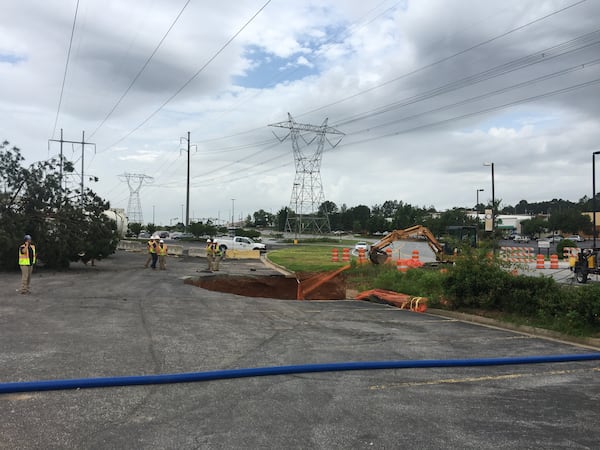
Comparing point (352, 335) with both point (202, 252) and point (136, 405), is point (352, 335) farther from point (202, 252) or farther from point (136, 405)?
point (202, 252)

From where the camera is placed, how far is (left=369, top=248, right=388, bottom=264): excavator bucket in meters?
24.2

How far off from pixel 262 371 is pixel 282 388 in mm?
649

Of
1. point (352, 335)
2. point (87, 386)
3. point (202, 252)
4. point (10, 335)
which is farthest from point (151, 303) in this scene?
point (202, 252)

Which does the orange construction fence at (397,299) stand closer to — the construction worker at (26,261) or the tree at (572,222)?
the construction worker at (26,261)

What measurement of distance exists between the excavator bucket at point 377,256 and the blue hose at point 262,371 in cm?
1556

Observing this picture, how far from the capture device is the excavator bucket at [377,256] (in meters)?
24.2

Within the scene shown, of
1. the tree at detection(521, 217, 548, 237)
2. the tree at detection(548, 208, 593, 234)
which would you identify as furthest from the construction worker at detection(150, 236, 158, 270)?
the tree at detection(521, 217, 548, 237)

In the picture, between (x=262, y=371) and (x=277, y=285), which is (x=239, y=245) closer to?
(x=277, y=285)

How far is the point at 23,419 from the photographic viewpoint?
4996 millimetres

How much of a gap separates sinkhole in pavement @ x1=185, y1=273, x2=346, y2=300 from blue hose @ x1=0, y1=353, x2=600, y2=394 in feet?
38.9

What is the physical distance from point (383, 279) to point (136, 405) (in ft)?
44.3

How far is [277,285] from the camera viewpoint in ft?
78.2

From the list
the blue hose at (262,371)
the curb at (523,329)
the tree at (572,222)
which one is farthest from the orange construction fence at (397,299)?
the tree at (572,222)

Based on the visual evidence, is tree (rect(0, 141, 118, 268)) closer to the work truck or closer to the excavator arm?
the excavator arm
